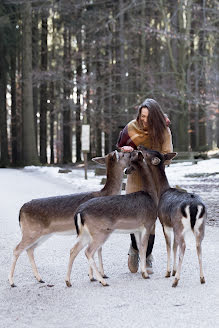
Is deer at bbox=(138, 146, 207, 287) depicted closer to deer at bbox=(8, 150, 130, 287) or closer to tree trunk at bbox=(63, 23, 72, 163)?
deer at bbox=(8, 150, 130, 287)

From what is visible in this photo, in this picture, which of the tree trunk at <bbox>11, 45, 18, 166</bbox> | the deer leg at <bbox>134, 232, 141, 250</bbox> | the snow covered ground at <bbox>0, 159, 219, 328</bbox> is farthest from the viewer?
the tree trunk at <bbox>11, 45, 18, 166</bbox>

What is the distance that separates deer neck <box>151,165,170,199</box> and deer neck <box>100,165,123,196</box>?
0.39 meters

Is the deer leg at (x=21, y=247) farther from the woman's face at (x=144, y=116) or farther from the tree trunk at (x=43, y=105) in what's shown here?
the tree trunk at (x=43, y=105)

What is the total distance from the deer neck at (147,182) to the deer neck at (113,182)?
24cm

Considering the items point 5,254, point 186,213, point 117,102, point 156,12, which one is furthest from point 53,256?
point 156,12

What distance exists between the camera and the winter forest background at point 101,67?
32.5 metres

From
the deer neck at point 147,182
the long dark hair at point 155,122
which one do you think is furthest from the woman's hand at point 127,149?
the long dark hair at point 155,122

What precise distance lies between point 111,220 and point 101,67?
122 feet

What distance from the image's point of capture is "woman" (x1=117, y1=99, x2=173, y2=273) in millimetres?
7285

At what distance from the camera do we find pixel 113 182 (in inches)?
275

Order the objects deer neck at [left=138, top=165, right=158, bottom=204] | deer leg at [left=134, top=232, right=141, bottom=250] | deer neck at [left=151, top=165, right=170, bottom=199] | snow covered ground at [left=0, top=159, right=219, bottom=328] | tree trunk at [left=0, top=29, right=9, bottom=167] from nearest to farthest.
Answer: snow covered ground at [left=0, top=159, right=219, bottom=328] → deer leg at [left=134, top=232, right=141, bottom=250] → deer neck at [left=138, top=165, right=158, bottom=204] → deer neck at [left=151, top=165, right=170, bottom=199] → tree trunk at [left=0, top=29, right=9, bottom=167]

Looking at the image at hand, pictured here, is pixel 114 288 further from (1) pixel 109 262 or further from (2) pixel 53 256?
(2) pixel 53 256

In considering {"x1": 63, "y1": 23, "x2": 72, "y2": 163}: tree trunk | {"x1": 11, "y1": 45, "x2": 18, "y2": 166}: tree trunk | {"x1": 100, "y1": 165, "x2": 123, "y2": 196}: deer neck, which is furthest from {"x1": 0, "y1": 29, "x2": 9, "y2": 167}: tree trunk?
{"x1": 100, "y1": 165, "x2": 123, "y2": 196}: deer neck

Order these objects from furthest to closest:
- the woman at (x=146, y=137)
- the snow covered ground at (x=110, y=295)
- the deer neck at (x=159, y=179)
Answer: the woman at (x=146, y=137) < the deer neck at (x=159, y=179) < the snow covered ground at (x=110, y=295)
